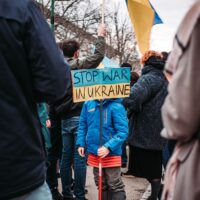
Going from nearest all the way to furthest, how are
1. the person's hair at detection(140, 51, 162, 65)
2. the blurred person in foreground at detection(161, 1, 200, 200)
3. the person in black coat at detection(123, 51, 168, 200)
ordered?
the blurred person in foreground at detection(161, 1, 200, 200) < the person in black coat at detection(123, 51, 168, 200) < the person's hair at detection(140, 51, 162, 65)

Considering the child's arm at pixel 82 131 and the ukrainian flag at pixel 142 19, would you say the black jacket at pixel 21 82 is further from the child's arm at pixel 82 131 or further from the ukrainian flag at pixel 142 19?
the ukrainian flag at pixel 142 19

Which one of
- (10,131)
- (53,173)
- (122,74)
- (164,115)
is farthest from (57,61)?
(53,173)

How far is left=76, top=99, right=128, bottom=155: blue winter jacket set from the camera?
4871 mm

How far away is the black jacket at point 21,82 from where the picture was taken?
239cm

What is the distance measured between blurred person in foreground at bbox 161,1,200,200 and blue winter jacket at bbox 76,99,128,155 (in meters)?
2.77

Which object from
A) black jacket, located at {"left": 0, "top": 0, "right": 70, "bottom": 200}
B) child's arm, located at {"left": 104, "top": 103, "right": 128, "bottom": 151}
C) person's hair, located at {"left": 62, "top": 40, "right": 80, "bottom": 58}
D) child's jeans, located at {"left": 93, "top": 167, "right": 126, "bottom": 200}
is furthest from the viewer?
person's hair, located at {"left": 62, "top": 40, "right": 80, "bottom": 58}

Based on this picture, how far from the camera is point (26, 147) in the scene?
2.44 m

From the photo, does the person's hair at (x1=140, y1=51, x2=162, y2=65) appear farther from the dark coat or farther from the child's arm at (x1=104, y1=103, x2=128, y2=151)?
the child's arm at (x1=104, y1=103, x2=128, y2=151)

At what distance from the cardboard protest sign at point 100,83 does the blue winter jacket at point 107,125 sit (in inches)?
4.4

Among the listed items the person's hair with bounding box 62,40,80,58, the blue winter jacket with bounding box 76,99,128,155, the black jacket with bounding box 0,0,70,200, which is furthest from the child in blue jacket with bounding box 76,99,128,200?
the black jacket with bounding box 0,0,70,200

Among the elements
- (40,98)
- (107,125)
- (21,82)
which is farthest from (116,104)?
(21,82)

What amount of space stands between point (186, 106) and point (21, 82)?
2.90ft

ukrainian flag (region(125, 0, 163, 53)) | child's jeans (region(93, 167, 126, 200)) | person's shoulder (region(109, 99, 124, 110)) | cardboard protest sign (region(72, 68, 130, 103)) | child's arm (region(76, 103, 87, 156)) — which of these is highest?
ukrainian flag (region(125, 0, 163, 53))

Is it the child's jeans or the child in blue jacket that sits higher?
the child in blue jacket
